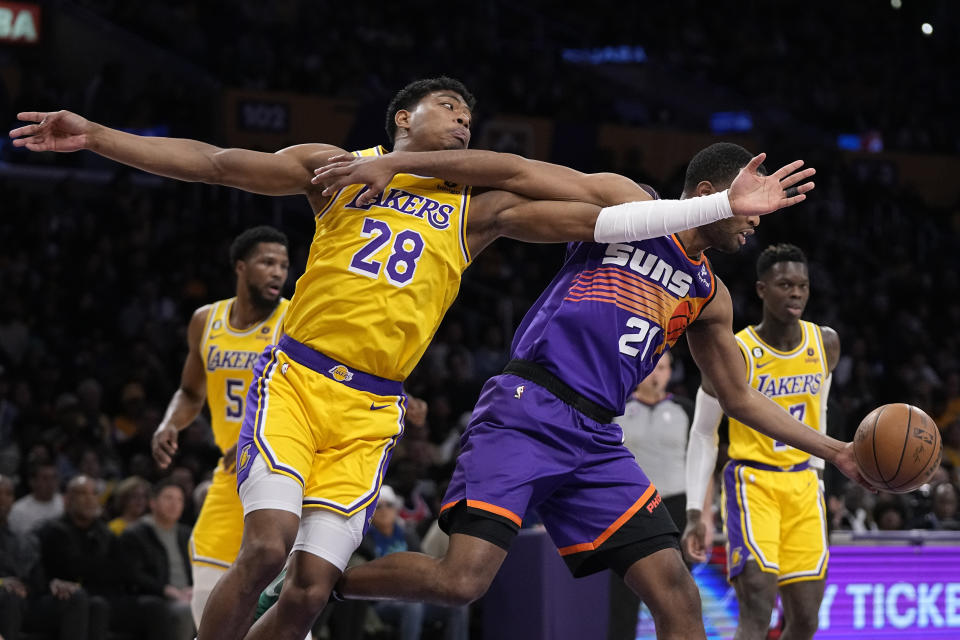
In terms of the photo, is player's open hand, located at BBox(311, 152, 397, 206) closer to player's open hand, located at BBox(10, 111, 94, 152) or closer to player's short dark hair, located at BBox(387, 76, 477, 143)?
player's short dark hair, located at BBox(387, 76, 477, 143)

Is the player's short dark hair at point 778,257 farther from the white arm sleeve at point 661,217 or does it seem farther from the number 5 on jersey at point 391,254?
the number 5 on jersey at point 391,254

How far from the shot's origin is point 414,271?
14.3 ft

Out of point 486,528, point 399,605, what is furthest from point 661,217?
point 399,605

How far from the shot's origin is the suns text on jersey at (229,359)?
606 cm

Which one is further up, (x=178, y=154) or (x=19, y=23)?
(x=19, y=23)

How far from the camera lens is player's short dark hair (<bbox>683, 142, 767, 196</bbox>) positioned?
4781 millimetres

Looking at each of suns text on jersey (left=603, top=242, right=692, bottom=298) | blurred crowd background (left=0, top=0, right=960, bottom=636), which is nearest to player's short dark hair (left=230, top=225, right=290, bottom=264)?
blurred crowd background (left=0, top=0, right=960, bottom=636)

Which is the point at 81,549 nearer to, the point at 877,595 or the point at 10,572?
the point at 10,572

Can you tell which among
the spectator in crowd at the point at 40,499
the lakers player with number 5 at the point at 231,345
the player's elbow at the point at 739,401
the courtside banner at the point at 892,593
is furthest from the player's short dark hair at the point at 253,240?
the courtside banner at the point at 892,593

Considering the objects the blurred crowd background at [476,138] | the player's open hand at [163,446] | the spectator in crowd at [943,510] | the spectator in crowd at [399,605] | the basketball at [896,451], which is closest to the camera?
the basketball at [896,451]

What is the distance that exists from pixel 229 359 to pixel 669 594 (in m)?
2.71

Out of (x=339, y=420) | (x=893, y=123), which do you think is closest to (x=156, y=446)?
(x=339, y=420)

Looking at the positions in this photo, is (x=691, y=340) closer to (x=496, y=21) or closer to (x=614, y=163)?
(x=614, y=163)

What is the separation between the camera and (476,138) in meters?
16.7
